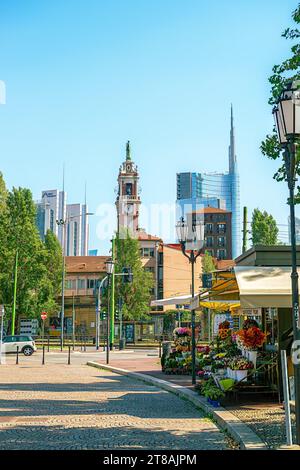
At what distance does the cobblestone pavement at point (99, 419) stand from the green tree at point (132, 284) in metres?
51.9

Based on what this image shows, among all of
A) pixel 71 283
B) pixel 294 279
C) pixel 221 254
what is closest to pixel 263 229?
pixel 71 283

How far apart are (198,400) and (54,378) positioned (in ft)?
30.2

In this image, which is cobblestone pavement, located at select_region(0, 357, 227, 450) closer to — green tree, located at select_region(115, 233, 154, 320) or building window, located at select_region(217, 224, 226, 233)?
green tree, located at select_region(115, 233, 154, 320)

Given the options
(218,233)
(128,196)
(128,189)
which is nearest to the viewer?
(128,196)

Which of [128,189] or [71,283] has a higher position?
[128,189]

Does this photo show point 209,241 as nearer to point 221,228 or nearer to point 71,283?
point 221,228

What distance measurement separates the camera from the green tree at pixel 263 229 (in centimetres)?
6375

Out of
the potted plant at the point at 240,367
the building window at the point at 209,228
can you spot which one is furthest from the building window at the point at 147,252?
the potted plant at the point at 240,367

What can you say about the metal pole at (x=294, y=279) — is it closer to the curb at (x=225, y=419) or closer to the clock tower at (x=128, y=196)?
the curb at (x=225, y=419)

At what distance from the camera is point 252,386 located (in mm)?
12969

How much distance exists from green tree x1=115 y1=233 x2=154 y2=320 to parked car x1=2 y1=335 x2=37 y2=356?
2923 cm

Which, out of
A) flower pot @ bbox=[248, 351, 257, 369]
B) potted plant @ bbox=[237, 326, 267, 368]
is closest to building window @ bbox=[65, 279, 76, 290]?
flower pot @ bbox=[248, 351, 257, 369]

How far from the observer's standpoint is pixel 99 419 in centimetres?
1127

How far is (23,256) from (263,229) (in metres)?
25.2
